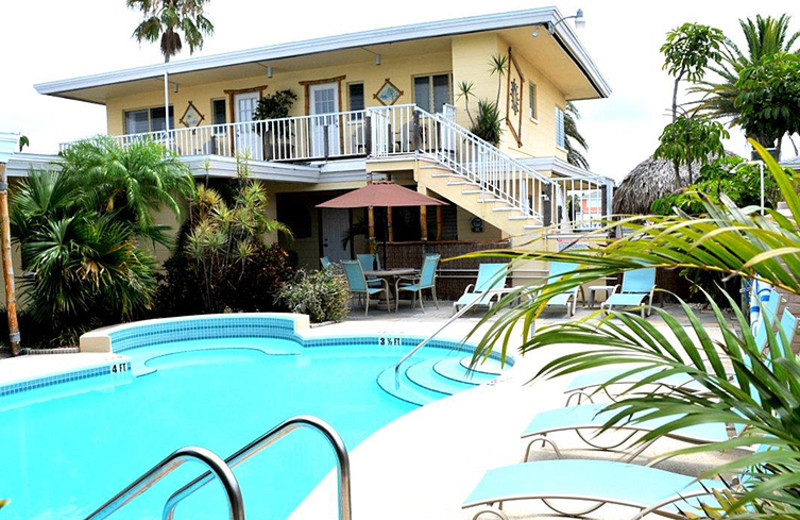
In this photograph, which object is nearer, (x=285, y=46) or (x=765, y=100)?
(x=765, y=100)

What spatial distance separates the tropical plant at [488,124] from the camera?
1639 cm

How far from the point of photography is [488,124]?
16.4 m

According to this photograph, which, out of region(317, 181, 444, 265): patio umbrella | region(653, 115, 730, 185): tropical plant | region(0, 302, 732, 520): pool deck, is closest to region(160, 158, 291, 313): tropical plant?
region(317, 181, 444, 265): patio umbrella

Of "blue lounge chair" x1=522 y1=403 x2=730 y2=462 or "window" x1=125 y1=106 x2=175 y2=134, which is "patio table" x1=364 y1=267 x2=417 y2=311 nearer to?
"blue lounge chair" x1=522 y1=403 x2=730 y2=462

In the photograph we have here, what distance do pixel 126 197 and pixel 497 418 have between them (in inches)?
358

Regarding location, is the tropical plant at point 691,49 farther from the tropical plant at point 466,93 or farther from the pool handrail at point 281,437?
the pool handrail at point 281,437

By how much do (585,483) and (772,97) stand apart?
31.5 feet

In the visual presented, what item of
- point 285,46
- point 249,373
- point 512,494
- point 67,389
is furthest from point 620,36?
point 512,494

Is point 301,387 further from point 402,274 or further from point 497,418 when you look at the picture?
point 402,274

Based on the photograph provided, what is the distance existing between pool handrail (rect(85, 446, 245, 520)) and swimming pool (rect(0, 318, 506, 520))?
1.87 meters

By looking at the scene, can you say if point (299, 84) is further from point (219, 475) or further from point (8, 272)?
point (219, 475)

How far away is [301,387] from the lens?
9.20m

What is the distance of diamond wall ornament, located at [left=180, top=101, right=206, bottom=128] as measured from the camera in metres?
20.9

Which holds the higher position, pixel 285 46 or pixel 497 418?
pixel 285 46
